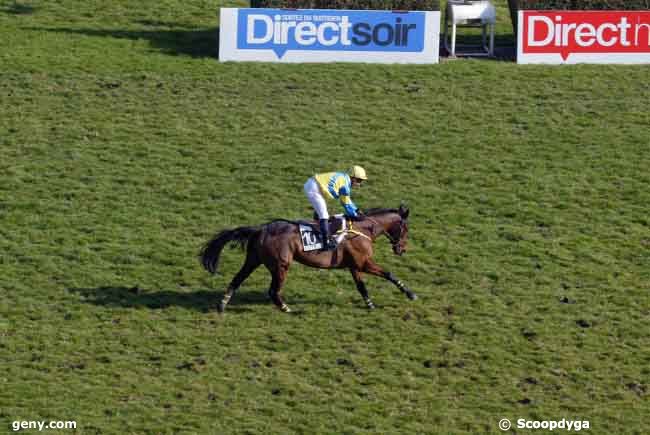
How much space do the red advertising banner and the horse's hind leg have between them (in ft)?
45.9

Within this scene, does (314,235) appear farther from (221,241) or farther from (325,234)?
(221,241)

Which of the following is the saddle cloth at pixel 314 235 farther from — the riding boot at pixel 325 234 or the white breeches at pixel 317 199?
the white breeches at pixel 317 199

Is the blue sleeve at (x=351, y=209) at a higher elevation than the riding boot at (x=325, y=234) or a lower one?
higher

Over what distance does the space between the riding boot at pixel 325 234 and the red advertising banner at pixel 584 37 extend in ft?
44.0

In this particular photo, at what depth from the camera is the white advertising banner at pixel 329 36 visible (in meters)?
32.5

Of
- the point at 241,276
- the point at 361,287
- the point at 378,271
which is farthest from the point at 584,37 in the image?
the point at 241,276

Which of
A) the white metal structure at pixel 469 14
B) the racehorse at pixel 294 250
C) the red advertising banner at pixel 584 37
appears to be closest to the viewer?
the racehorse at pixel 294 250

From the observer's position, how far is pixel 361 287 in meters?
22.0

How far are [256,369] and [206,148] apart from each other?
9.61 metres

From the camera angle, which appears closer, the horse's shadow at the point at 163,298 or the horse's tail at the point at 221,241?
the horse's tail at the point at 221,241

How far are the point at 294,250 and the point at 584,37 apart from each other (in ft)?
47.5

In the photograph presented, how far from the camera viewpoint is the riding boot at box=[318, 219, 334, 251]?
840 inches
